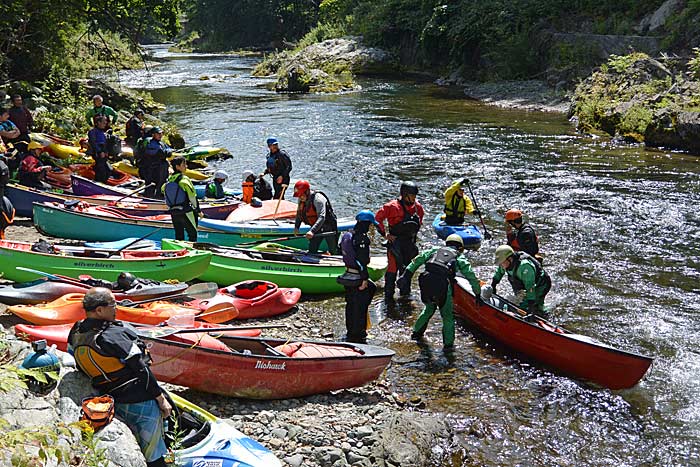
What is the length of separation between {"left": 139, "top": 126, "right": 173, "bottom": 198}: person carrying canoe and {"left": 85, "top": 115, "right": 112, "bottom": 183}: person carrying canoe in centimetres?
106

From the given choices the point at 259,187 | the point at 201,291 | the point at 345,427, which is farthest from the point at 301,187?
the point at 345,427

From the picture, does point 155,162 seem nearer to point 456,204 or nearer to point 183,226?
point 183,226

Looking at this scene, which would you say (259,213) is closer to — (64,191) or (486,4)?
(64,191)

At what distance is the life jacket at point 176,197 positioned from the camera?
1036 cm

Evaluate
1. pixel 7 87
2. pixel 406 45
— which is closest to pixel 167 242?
pixel 7 87

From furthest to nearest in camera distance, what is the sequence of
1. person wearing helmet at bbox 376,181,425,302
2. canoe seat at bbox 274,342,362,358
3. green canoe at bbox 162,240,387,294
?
green canoe at bbox 162,240,387,294 < person wearing helmet at bbox 376,181,425,302 < canoe seat at bbox 274,342,362,358

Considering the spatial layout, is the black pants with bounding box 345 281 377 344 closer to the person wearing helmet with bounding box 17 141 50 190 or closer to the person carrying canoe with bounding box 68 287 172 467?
the person carrying canoe with bounding box 68 287 172 467

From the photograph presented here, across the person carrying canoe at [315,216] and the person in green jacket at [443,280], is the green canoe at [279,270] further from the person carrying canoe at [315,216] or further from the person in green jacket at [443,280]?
the person in green jacket at [443,280]

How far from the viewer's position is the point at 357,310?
8.27 meters

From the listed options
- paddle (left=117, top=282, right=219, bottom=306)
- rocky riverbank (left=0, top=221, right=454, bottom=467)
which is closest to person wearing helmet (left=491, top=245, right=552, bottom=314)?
rocky riverbank (left=0, top=221, right=454, bottom=467)

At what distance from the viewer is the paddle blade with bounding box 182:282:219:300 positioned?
8867 mm

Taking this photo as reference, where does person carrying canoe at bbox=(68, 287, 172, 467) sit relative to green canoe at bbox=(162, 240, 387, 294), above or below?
above

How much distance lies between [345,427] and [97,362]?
258cm

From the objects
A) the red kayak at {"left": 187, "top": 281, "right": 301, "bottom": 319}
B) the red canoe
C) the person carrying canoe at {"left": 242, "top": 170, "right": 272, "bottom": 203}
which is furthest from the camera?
the person carrying canoe at {"left": 242, "top": 170, "right": 272, "bottom": 203}
